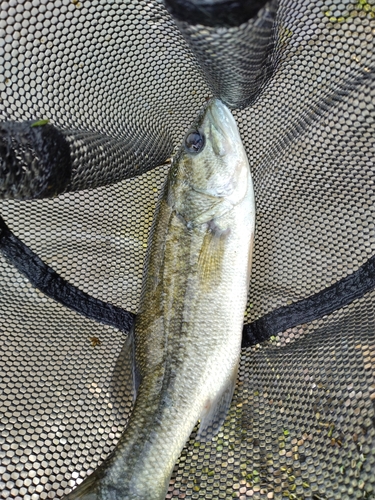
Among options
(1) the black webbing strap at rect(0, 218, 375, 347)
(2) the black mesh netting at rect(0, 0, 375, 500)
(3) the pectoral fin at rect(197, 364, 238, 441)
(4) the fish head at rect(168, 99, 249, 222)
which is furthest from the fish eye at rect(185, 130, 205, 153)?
(3) the pectoral fin at rect(197, 364, 238, 441)

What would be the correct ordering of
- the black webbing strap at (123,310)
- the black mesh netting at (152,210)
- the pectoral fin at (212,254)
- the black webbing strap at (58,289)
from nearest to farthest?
the black mesh netting at (152,210), the pectoral fin at (212,254), the black webbing strap at (123,310), the black webbing strap at (58,289)

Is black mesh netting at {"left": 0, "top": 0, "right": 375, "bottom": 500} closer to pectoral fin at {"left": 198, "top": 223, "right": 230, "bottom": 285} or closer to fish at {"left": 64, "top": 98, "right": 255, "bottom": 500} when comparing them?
fish at {"left": 64, "top": 98, "right": 255, "bottom": 500}

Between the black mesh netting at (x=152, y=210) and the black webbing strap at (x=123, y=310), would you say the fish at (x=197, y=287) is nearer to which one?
the black mesh netting at (x=152, y=210)

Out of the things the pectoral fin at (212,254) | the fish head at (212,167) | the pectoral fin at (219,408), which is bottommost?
the pectoral fin at (219,408)

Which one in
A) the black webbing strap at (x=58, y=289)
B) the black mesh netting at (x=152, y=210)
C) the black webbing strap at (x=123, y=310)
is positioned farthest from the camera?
the black webbing strap at (x=58, y=289)

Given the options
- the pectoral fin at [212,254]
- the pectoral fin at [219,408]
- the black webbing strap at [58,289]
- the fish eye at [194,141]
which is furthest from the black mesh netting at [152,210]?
the pectoral fin at [212,254]

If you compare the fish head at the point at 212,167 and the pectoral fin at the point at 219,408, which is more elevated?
the fish head at the point at 212,167

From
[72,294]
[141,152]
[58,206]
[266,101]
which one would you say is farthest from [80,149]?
[266,101]
